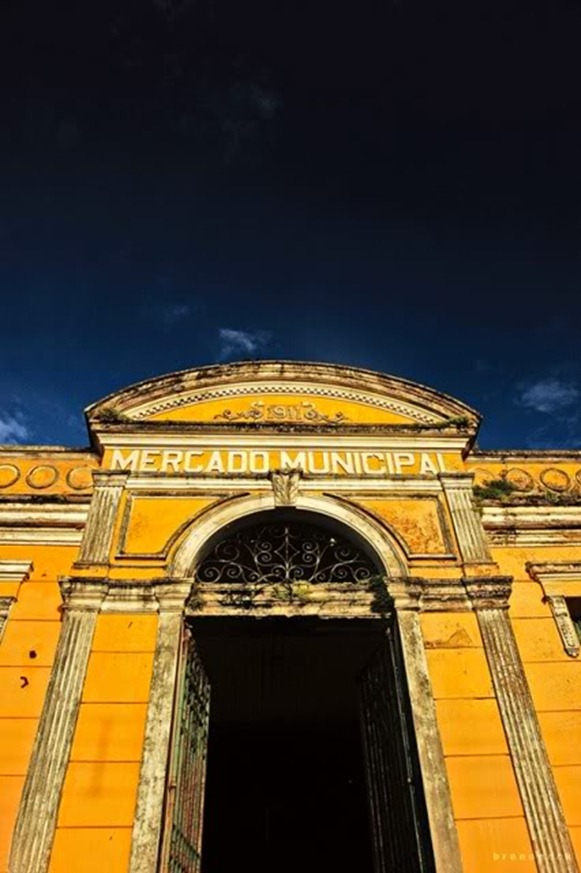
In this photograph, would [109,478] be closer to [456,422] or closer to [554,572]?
[456,422]

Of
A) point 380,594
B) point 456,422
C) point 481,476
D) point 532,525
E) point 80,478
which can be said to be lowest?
point 380,594

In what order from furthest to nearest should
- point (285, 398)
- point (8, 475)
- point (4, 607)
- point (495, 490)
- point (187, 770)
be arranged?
1. point (285, 398)
2. point (495, 490)
3. point (8, 475)
4. point (4, 607)
5. point (187, 770)

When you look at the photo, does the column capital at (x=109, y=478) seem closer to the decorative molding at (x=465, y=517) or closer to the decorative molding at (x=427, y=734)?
the decorative molding at (x=427, y=734)

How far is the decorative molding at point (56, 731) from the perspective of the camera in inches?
196

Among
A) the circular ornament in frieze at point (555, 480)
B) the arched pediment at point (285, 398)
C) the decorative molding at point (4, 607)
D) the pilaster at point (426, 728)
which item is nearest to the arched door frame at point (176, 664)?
the pilaster at point (426, 728)

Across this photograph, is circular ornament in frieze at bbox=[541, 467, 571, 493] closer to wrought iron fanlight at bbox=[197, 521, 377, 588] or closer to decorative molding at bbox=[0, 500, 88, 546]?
wrought iron fanlight at bbox=[197, 521, 377, 588]

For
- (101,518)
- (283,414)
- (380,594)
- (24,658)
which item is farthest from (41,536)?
(380,594)

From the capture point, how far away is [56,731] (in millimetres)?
5531

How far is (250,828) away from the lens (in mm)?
10078

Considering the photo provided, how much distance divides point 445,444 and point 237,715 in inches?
226

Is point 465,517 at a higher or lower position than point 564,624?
higher

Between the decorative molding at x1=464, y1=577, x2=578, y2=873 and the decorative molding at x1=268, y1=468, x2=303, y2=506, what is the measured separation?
2213 mm

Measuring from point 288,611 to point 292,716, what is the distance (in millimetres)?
4430

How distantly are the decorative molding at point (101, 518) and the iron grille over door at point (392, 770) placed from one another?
3334mm
